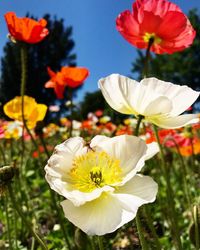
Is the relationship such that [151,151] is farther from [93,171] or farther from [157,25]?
[157,25]

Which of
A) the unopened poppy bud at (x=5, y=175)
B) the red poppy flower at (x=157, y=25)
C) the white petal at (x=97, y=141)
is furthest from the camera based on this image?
the red poppy flower at (x=157, y=25)

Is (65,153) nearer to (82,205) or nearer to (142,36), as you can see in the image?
(82,205)

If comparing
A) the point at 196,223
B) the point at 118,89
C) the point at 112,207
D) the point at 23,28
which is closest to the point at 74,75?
the point at 23,28

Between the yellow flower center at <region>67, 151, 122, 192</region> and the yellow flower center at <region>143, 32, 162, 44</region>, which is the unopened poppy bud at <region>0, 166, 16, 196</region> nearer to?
the yellow flower center at <region>67, 151, 122, 192</region>

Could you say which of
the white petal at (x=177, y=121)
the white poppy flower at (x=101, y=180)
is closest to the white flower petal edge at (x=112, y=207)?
the white poppy flower at (x=101, y=180)

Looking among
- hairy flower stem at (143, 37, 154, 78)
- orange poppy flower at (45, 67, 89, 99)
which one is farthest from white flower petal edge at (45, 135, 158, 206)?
orange poppy flower at (45, 67, 89, 99)

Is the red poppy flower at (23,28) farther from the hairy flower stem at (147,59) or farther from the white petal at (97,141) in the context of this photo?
the white petal at (97,141)
